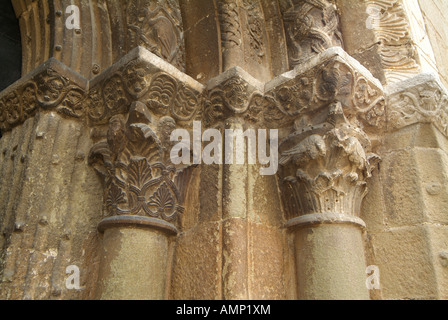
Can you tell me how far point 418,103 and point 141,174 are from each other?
1.45 metres

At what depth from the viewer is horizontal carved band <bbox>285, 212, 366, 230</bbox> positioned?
178cm

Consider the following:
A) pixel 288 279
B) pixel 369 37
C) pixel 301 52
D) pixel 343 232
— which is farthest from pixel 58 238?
pixel 369 37

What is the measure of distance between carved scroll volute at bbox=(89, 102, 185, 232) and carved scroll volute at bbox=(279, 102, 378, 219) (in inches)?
23.5

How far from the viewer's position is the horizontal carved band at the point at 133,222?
71.5 inches

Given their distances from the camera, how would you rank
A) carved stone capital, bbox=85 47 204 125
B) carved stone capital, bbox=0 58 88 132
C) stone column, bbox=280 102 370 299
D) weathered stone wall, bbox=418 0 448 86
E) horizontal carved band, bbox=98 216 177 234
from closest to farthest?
stone column, bbox=280 102 370 299 → horizontal carved band, bbox=98 216 177 234 → carved stone capital, bbox=85 47 204 125 → carved stone capital, bbox=0 58 88 132 → weathered stone wall, bbox=418 0 448 86

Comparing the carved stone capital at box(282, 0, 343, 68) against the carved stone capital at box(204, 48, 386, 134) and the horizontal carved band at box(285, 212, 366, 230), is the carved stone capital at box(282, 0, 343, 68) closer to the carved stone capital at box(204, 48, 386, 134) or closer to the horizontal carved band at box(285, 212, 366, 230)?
the carved stone capital at box(204, 48, 386, 134)

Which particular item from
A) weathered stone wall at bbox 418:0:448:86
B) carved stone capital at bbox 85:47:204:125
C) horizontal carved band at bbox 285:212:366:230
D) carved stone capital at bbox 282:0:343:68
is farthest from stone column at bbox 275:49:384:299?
weathered stone wall at bbox 418:0:448:86

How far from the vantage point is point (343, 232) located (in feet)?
5.80

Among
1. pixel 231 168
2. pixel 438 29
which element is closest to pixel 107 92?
pixel 231 168

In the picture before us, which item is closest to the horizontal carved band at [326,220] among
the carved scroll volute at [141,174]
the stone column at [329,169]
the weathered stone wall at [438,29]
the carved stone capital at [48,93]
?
the stone column at [329,169]

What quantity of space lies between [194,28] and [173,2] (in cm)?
21

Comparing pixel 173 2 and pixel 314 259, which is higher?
pixel 173 2
